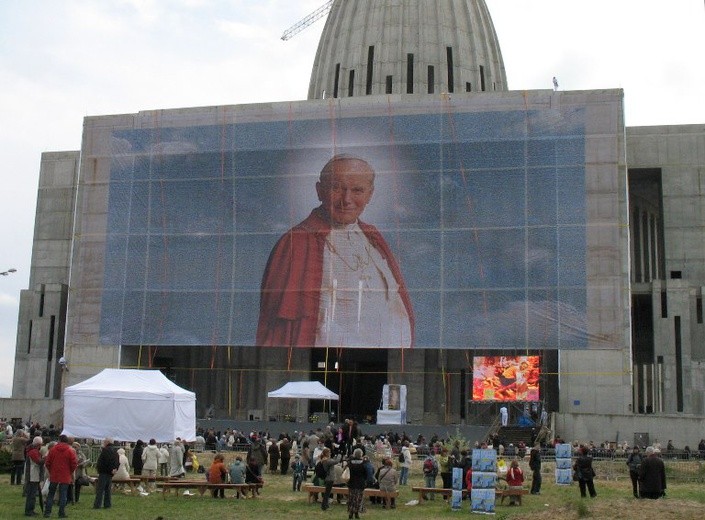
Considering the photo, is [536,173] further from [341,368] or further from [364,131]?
[341,368]

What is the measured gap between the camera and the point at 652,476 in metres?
23.0

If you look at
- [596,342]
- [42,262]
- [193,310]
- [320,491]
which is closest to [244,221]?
[193,310]

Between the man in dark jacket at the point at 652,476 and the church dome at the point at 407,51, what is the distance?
40.0m

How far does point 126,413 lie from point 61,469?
10234 mm

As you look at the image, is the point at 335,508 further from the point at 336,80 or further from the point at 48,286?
the point at 336,80

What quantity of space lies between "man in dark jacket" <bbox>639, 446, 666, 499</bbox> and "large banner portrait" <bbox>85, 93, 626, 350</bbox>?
80.5 feet

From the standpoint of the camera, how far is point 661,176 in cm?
5247

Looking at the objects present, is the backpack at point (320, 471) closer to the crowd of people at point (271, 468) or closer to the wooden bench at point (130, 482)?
the crowd of people at point (271, 468)

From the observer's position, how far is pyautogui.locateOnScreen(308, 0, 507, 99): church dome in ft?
202

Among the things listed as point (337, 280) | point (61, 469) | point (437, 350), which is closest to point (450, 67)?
point (437, 350)

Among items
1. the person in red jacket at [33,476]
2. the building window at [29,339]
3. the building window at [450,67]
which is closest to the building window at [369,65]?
the building window at [450,67]

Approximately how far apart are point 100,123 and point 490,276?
68.1 ft

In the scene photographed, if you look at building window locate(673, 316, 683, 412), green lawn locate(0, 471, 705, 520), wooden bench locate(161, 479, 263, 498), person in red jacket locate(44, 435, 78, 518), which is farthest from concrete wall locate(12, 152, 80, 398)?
person in red jacket locate(44, 435, 78, 518)

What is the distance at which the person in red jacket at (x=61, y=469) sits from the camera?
1988 cm
